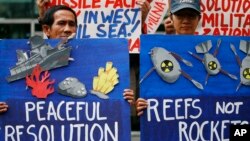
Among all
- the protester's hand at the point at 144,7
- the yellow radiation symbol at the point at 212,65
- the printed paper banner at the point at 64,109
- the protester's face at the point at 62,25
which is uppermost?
the protester's hand at the point at 144,7

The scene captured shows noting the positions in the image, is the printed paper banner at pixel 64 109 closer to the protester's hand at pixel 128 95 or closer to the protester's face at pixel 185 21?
the protester's hand at pixel 128 95

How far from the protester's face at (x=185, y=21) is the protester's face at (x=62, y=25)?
645 millimetres

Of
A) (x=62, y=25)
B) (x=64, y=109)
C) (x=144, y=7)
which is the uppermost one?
(x=144, y=7)

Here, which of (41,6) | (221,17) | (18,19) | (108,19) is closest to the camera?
(41,6)

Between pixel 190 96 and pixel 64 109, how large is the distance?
0.71 m

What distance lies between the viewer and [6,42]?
13.4ft

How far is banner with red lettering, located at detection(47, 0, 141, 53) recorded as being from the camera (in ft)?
16.7

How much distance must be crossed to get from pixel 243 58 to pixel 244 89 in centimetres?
18

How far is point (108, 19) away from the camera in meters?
5.20

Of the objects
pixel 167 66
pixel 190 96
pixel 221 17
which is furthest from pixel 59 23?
pixel 221 17

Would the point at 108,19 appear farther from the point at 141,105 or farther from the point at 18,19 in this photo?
the point at 18,19

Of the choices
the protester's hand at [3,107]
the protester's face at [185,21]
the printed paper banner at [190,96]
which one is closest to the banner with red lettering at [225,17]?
the protester's face at [185,21]

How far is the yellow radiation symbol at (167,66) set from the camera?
4.13 metres

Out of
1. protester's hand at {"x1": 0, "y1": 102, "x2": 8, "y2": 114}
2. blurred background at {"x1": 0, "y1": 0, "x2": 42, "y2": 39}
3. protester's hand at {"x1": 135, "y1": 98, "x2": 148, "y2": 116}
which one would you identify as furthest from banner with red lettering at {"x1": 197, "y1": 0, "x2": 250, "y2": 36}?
blurred background at {"x1": 0, "y1": 0, "x2": 42, "y2": 39}
